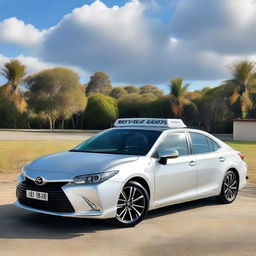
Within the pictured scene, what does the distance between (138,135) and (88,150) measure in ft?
2.75

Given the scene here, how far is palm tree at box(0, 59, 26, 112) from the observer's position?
147 ft

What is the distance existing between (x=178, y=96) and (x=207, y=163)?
134ft

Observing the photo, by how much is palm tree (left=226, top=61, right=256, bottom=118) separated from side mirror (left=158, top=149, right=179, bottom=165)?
38179 millimetres

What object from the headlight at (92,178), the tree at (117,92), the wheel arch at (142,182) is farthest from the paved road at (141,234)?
the tree at (117,92)

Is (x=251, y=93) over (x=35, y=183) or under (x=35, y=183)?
over

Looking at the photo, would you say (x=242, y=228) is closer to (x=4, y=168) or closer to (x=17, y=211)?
(x=17, y=211)

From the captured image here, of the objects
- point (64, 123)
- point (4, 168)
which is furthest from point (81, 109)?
point (4, 168)

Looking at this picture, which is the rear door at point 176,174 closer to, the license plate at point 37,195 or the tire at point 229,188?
the tire at point 229,188

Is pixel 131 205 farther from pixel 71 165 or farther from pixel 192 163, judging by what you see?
pixel 192 163

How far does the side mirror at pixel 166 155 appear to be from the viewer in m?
6.59

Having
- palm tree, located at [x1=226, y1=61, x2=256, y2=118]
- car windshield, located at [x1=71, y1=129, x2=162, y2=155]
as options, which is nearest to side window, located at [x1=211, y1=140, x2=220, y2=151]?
car windshield, located at [x1=71, y1=129, x2=162, y2=155]

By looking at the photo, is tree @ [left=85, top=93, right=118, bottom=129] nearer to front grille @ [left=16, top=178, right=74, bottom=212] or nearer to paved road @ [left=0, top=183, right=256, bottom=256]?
paved road @ [left=0, top=183, right=256, bottom=256]

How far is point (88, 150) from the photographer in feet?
23.2

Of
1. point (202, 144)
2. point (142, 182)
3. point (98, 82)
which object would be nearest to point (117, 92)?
point (98, 82)
